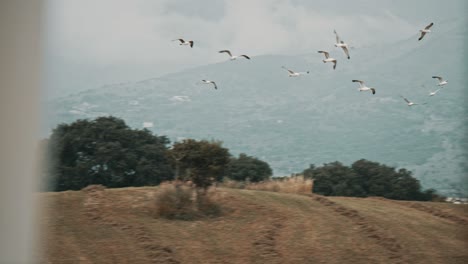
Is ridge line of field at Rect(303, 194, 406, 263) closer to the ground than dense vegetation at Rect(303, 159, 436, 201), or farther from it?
closer to the ground

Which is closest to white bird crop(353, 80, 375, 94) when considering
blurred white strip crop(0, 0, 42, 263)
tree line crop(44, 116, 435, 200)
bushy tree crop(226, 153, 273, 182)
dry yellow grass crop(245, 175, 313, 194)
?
tree line crop(44, 116, 435, 200)

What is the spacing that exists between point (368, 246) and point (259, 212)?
652 millimetres

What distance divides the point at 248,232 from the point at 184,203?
0.46 meters

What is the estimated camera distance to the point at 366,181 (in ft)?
15.3

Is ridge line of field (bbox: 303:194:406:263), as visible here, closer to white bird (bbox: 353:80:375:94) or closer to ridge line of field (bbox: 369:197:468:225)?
ridge line of field (bbox: 369:197:468:225)

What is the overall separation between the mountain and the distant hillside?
31.8 inches

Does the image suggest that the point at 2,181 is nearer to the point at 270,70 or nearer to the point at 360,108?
the point at 270,70

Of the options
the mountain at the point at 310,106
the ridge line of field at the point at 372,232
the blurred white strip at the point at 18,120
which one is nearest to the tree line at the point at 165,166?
the mountain at the point at 310,106

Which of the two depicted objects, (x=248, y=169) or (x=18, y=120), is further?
(x=248, y=169)

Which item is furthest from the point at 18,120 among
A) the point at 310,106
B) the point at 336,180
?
the point at 310,106

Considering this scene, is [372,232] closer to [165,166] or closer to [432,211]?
[432,211]

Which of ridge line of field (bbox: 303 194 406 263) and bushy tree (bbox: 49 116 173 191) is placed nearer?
ridge line of field (bbox: 303 194 406 263)

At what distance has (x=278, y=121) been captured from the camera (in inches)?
210

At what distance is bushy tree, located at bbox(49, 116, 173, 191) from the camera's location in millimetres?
4188
